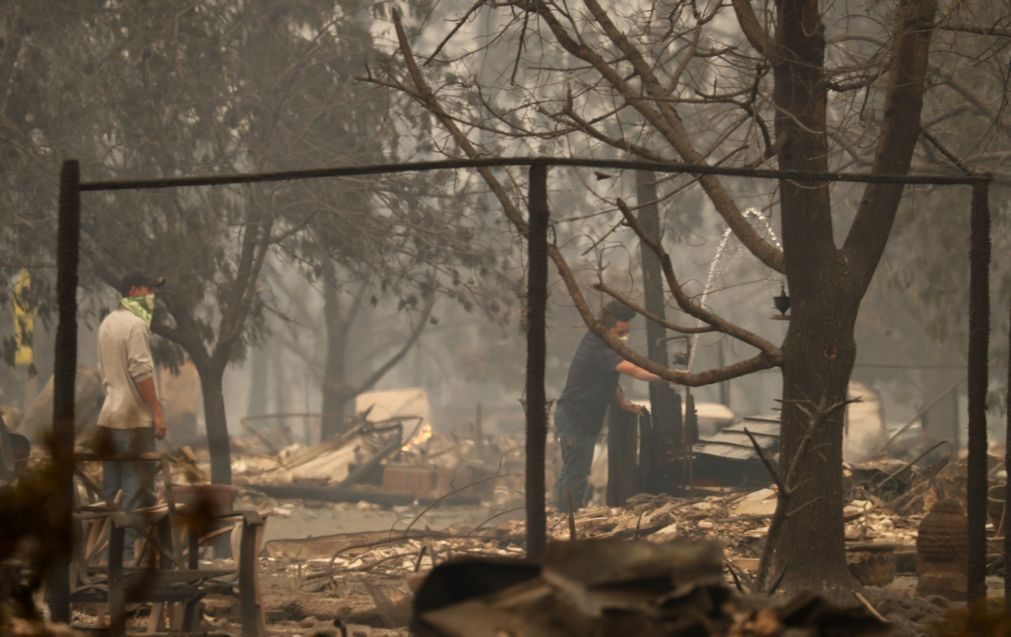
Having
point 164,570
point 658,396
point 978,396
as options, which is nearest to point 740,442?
point 658,396

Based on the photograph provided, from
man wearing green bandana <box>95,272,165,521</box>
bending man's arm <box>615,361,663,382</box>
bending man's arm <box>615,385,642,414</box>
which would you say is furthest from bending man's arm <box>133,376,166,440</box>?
bending man's arm <box>615,385,642,414</box>

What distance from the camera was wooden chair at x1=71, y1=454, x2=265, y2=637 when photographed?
596 cm

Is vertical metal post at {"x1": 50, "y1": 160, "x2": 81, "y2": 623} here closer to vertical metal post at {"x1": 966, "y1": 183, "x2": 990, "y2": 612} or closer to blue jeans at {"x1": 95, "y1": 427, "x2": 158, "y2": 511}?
blue jeans at {"x1": 95, "y1": 427, "x2": 158, "y2": 511}

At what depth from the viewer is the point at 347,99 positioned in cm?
1670

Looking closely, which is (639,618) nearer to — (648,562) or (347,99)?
(648,562)

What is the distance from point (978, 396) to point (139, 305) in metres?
6.09

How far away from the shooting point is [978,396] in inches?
234

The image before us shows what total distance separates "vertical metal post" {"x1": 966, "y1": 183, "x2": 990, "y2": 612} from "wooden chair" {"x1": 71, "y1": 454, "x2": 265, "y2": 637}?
326 centimetres

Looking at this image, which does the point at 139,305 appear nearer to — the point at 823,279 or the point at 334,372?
the point at 823,279

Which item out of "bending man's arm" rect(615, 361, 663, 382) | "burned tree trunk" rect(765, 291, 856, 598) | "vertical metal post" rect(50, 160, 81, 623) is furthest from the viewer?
"bending man's arm" rect(615, 361, 663, 382)

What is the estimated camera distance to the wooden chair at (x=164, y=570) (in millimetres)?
5965

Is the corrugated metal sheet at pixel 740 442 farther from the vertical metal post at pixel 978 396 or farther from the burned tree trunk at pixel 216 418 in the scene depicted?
the vertical metal post at pixel 978 396

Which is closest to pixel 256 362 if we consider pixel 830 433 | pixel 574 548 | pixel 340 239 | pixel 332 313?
pixel 332 313

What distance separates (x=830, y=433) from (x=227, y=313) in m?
9.20
